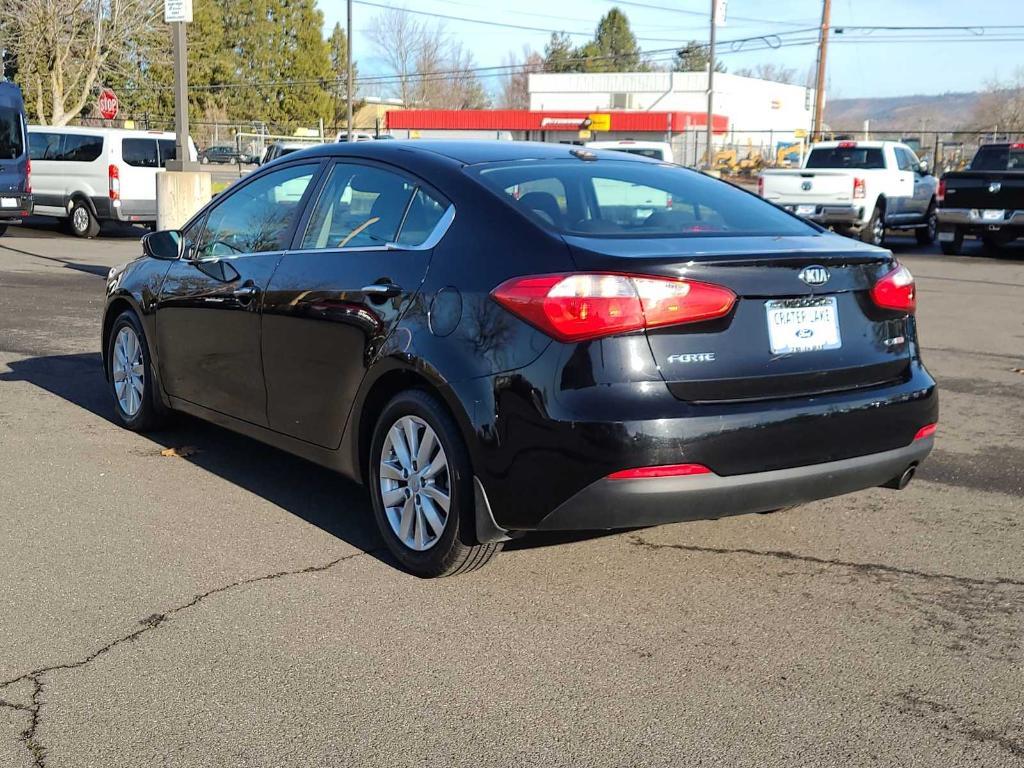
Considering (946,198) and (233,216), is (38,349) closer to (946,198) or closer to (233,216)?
(233,216)

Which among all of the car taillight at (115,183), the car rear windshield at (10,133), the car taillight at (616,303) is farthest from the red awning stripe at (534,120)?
the car taillight at (616,303)


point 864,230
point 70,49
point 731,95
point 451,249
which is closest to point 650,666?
point 451,249

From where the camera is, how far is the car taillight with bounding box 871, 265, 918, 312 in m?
4.46

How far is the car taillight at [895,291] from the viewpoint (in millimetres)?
4461

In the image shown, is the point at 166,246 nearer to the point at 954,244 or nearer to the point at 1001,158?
the point at 954,244

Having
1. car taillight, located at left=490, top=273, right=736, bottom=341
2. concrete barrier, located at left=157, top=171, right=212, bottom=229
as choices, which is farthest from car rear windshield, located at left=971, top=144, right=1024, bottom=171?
car taillight, located at left=490, top=273, right=736, bottom=341

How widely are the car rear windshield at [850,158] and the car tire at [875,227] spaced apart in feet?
3.49

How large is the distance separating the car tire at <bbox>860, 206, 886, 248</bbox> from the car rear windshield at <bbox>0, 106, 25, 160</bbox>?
1523cm

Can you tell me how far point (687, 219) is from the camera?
469cm

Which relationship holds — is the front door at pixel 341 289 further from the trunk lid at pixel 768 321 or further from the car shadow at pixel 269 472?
the trunk lid at pixel 768 321

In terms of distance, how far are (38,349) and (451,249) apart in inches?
251

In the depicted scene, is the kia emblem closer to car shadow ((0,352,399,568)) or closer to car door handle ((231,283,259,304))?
car shadow ((0,352,399,568))

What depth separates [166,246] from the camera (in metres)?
6.12

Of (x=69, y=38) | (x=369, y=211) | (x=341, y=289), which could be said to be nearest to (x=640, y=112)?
(x=69, y=38)
